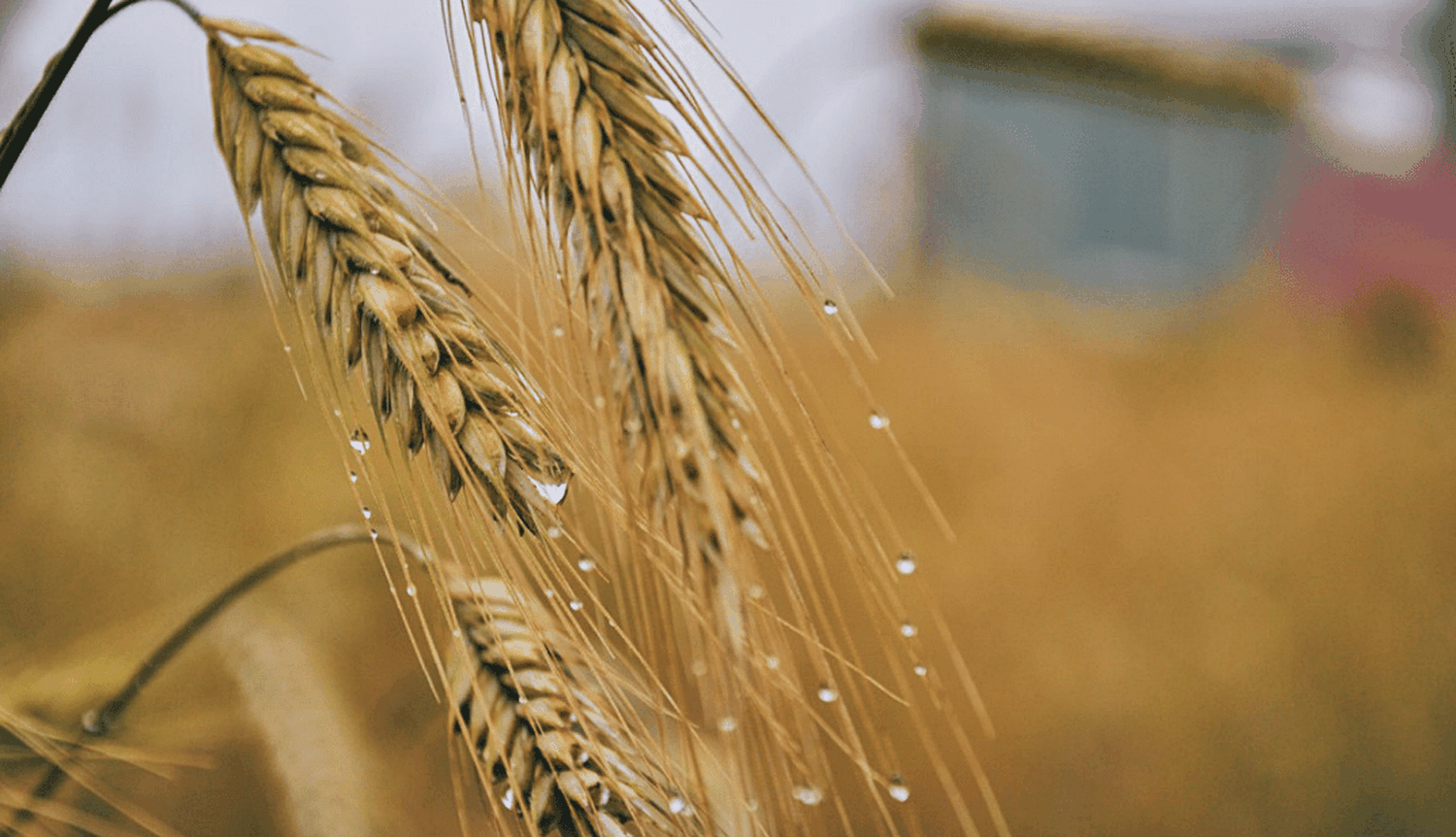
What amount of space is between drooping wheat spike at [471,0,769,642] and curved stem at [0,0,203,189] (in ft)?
0.51

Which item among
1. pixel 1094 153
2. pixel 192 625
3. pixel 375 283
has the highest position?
pixel 1094 153

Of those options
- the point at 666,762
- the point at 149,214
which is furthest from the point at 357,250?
the point at 149,214

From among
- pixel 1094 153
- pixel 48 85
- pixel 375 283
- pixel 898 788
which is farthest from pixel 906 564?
pixel 1094 153

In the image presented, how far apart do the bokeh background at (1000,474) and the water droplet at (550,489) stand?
0.16 metres

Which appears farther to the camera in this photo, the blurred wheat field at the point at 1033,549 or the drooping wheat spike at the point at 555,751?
the blurred wheat field at the point at 1033,549

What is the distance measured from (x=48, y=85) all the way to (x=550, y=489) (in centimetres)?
26

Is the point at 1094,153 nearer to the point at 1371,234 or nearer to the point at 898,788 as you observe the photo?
the point at 1371,234

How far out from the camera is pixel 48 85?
0.31m

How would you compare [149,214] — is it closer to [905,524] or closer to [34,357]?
[34,357]

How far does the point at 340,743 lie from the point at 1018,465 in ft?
4.63

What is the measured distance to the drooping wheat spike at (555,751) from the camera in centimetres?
28

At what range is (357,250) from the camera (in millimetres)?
291

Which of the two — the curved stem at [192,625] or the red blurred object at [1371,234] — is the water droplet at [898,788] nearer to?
the curved stem at [192,625]

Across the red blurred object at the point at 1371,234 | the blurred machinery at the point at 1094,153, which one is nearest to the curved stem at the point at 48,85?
the blurred machinery at the point at 1094,153
